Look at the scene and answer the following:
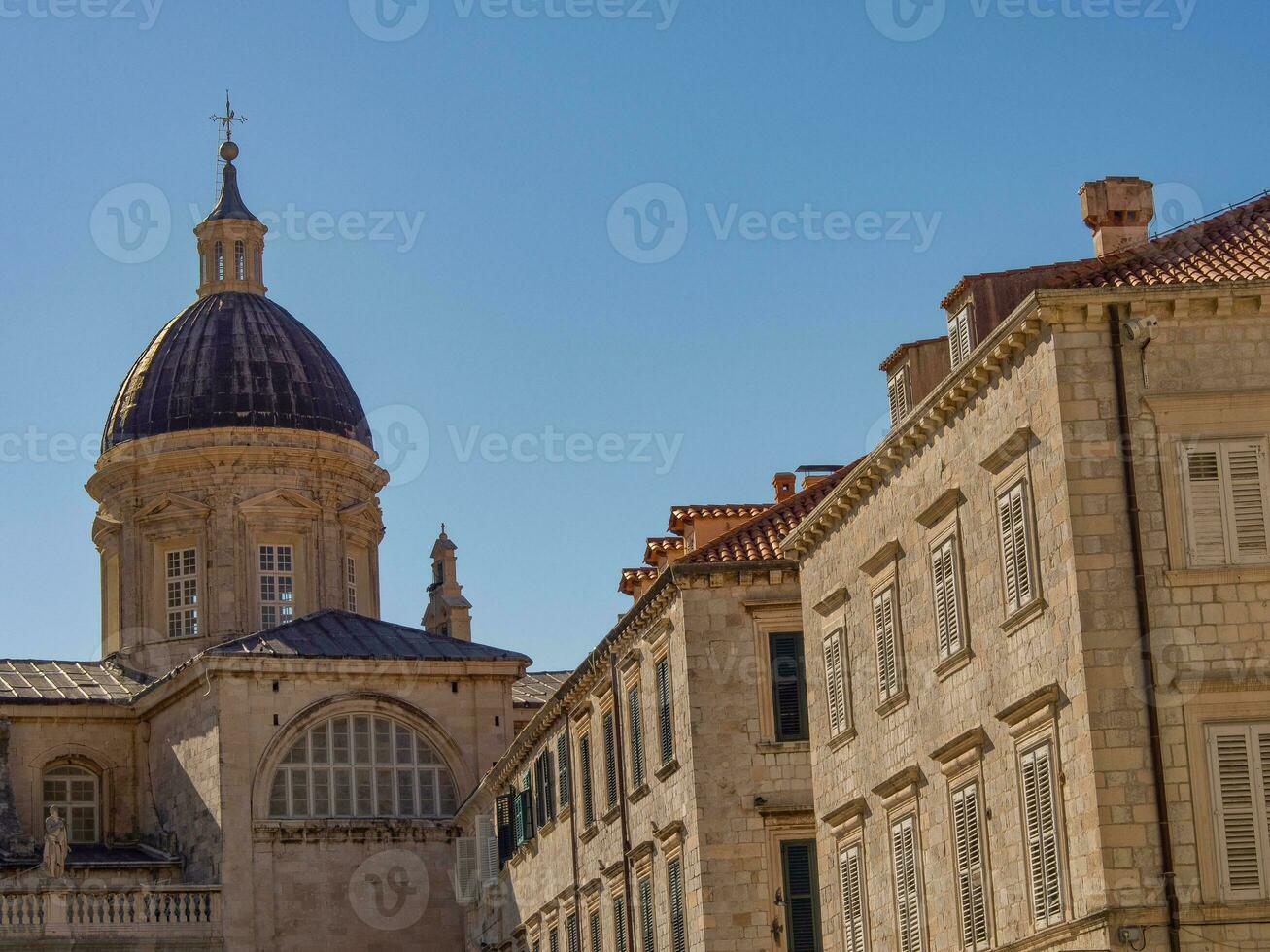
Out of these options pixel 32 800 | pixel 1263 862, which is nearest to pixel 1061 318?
pixel 1263 862

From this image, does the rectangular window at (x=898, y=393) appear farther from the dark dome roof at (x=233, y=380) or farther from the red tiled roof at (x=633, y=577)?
the dark dome roof at (x=233, y=380)

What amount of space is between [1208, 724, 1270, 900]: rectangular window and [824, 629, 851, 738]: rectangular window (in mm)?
8005

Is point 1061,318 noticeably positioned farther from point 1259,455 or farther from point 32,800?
point 32,800

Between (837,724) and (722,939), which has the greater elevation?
(837,724)

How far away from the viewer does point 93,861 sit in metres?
53.5

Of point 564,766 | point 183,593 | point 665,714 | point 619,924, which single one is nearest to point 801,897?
point 665,714

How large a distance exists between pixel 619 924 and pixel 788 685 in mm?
6612

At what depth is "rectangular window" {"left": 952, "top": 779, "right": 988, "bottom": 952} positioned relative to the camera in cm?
2384

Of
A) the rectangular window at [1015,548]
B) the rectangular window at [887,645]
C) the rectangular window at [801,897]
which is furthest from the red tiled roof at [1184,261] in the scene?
the rectangular window at [801,897]

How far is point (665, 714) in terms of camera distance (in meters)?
33.4

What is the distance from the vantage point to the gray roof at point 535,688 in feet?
202

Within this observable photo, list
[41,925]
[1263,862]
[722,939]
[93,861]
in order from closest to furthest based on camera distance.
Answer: [1263,862], [722,939], [41,925], [93,861]

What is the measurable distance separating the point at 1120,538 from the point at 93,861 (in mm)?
37035

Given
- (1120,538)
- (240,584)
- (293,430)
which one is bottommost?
(1120,538)
